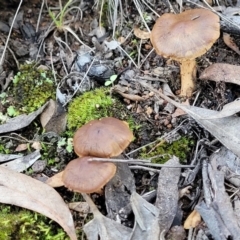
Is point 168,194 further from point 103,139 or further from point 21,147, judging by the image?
point 21,147

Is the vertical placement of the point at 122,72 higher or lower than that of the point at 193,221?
higher

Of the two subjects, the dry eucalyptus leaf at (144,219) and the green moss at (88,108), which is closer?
the dry eucalyptus leaf at (144,219)

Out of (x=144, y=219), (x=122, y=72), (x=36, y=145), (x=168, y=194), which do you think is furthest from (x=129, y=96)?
(x=144, y=219)

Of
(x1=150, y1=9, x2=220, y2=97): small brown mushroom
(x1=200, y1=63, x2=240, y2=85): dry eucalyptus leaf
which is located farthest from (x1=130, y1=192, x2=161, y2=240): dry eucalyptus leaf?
(x1=200, y1=63, x2=240, y2=85): dry eucalyptus leaf

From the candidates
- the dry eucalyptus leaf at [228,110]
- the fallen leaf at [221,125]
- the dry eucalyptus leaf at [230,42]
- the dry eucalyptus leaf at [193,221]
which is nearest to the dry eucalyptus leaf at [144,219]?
the dry eucalyptus leaf at [193,221]

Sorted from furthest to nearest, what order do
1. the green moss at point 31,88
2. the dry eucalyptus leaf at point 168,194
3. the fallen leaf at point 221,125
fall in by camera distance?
1. the green moss at point 31,88
2. the fallen leaf at point 221,125
3. the dry eucalyptus leaf at point 168,194

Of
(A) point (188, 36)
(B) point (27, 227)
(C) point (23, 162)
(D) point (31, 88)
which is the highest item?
(A) point (188, 36)

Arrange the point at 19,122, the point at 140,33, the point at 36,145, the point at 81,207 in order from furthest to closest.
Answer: the point at 140,33 < the point at 19,122 < the point at 36,145 < the point at 81,207

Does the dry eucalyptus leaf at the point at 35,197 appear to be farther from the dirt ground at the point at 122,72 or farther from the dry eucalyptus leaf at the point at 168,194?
the dry eucalyptus leaf at the point at 168,194
